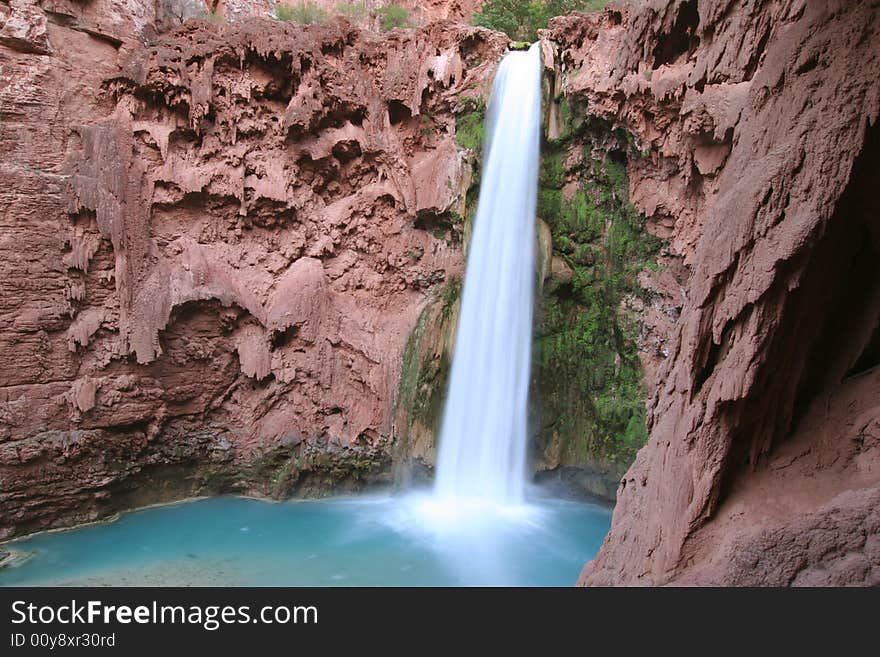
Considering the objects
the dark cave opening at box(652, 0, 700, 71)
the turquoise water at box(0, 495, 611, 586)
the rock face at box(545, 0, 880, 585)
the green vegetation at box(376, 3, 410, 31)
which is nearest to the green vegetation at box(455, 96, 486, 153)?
the dark cave opening at box(652, 0, 700, 71)

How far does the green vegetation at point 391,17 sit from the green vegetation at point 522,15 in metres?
1.96

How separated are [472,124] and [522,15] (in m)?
6.20

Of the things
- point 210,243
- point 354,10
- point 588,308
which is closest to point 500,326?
point 588,308

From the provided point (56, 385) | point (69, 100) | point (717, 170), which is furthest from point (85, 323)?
point (717, 170)

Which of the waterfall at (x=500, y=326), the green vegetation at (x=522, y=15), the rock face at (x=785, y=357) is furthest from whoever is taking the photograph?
the green vegetation at (x=522, y=15)

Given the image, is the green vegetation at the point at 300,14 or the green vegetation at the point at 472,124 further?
the green vegetation at the point at 300,14

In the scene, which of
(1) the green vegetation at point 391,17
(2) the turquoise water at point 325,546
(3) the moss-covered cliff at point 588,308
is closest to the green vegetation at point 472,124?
(3) the moss-covered cliff at point 588,308

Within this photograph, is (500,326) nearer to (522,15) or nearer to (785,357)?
(785,357)

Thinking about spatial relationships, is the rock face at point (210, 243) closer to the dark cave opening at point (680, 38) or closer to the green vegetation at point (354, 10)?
the dark cave opening at point (680, 38)

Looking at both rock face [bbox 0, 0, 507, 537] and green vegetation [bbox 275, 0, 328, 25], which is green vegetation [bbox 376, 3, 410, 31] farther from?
rock face [bbox 0, 0, 507, 537]

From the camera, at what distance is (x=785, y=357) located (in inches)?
126

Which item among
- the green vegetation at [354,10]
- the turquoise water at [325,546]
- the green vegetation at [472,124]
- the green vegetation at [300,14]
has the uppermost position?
the green vegetation at [354,10]

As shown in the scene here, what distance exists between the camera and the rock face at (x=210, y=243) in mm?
8461

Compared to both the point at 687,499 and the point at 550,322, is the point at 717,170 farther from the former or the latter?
the point at 687,499
